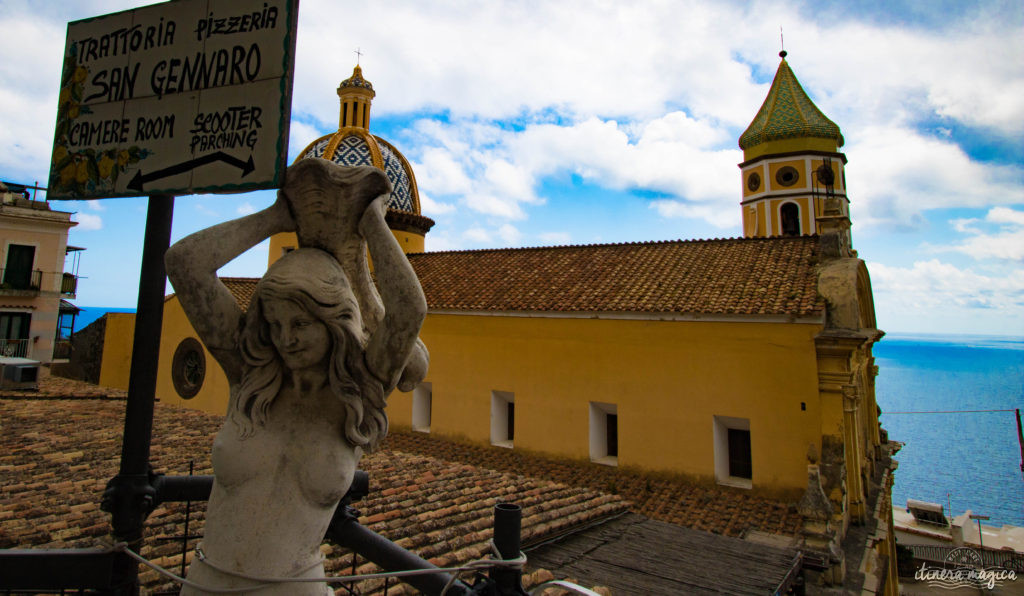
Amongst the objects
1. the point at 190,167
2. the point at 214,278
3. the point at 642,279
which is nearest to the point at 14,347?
the point at 642,279

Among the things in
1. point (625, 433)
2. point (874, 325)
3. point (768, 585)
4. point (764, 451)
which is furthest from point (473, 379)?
point (874, 325)

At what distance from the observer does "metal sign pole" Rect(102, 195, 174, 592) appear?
2.00 m

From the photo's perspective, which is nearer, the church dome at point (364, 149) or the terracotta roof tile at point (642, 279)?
the terracotta roof tile at point (642, 279)

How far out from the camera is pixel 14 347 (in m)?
20.3

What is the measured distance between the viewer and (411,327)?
1911 millimetres

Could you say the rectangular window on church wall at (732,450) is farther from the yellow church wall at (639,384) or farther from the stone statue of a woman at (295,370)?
the stone statue of a woman at (295,370)

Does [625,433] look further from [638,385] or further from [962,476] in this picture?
[962,476]

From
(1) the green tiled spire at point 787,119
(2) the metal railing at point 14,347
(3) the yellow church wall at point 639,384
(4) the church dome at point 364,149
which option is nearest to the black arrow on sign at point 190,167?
(3) the yellow church wall at point 639,384

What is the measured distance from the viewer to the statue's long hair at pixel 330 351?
188 cm

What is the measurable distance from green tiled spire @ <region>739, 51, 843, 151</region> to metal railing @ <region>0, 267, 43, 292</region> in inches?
1126

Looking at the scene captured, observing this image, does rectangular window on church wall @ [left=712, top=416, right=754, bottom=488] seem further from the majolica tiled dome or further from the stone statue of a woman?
the majolica tiled dome

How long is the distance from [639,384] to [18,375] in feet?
45.7

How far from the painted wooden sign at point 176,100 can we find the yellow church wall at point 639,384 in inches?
381

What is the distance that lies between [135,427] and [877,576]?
10.6m
